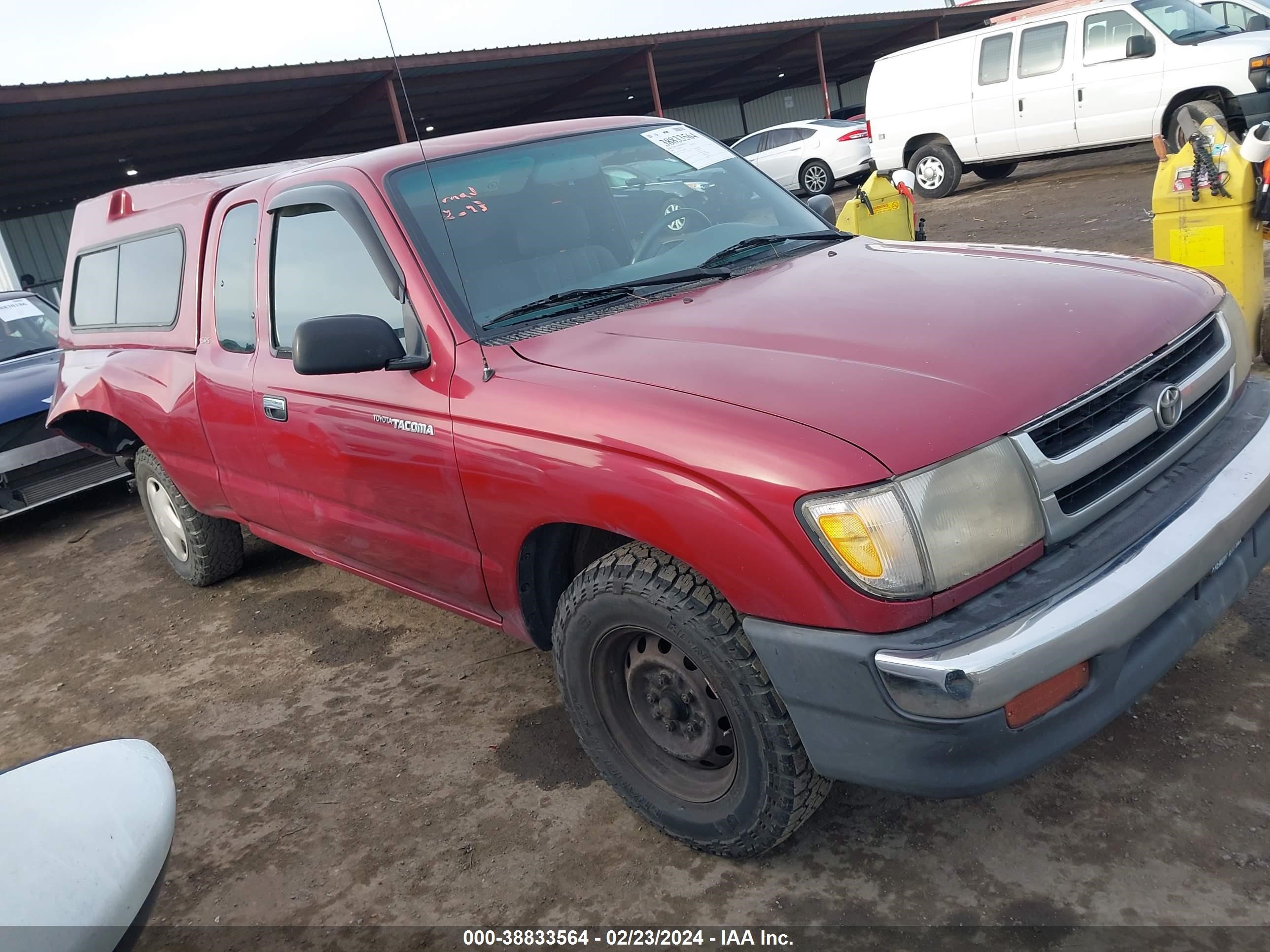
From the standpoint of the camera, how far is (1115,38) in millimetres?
11406

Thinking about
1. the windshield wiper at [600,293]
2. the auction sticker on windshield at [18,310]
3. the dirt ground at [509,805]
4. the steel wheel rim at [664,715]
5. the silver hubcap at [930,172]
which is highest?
the auction sticker on windshield at [18,310]

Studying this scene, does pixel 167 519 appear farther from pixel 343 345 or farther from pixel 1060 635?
pixel 1060 635

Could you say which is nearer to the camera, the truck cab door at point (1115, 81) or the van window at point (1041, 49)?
the truck cab door at point (1115, 81)

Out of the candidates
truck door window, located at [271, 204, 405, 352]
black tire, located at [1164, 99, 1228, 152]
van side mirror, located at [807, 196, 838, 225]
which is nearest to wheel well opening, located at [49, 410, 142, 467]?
truck door window, located at [271, 204, 405, 352]

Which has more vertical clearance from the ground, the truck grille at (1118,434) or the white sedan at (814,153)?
the white sedan at (814,153)

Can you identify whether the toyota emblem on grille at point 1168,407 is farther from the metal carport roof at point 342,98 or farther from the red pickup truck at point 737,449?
the metal carport roof at point 342,98

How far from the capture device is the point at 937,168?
13.9 metres

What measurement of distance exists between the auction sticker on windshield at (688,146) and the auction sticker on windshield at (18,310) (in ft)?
19.7

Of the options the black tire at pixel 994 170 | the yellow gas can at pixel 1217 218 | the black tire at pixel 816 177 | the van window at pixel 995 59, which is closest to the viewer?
the yellow gas can at pixel 1217 218

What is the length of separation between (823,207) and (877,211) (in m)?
4.09

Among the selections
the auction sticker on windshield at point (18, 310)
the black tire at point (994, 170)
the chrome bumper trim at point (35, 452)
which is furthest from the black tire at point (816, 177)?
the chrome bumper trim at point (35, 452)

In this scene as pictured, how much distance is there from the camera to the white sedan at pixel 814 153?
1641cm

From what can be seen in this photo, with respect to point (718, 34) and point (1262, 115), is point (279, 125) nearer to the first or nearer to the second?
point (718, 34)

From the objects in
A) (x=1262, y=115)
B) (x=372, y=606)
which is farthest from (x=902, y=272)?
(x=1262, y=115)
